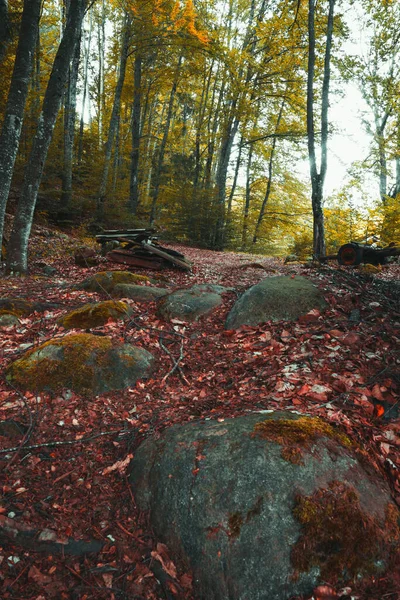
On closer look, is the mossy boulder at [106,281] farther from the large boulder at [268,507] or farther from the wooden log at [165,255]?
the large boulder at [268,507]

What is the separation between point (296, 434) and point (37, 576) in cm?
187

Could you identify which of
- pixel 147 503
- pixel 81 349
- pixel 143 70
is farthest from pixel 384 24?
pixel 147 503

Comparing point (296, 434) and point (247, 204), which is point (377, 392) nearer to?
point (296, 434)

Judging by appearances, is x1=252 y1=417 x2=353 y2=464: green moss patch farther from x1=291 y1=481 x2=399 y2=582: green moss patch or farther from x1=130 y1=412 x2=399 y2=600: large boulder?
x1=291 y1=481 x2=399 y2=582: green moss patch

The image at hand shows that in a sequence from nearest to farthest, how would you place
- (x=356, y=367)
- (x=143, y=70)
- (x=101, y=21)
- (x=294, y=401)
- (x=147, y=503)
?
(x=147, y=503), (x=294, y=401), (x=356, y=367), (x=143, y=70), (x=101, y=21)

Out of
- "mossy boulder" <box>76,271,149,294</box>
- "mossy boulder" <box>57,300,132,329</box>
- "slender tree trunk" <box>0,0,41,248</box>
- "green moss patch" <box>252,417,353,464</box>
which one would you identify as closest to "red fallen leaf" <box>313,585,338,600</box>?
"green moss patch" <box>252,417,353,464</box>

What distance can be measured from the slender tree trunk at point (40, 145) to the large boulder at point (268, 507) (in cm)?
612

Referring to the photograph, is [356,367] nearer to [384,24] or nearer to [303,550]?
[303,550]

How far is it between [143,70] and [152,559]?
742 inches

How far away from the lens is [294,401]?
3020mm

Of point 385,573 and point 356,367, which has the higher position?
point 356,367

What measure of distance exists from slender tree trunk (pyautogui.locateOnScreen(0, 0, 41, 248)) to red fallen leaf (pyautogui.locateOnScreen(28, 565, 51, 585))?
646 cm

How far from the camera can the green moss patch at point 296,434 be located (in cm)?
233

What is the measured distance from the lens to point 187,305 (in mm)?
5453
